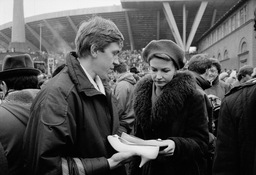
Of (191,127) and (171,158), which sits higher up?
(191,127)

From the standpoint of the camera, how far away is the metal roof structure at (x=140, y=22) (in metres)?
37.3

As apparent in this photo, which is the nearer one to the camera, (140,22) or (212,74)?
(212,74)

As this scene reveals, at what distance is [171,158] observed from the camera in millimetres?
2586

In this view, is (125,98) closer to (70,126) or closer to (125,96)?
(125,96)

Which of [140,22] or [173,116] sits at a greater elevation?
[140,22]

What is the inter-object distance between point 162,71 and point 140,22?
43.6 metres

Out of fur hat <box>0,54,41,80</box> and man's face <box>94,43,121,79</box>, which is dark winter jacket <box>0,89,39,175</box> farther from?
man's face <box>94,43,121,79</box>

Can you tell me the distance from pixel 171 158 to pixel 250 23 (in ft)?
67.4

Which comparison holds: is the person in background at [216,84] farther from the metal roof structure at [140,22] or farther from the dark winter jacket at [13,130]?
the metal roof structure at [140,22]

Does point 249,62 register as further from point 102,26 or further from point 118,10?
point 118,10

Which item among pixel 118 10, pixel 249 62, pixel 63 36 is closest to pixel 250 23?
pixel 249 62

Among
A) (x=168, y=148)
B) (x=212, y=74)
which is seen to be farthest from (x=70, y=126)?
(x=212, y=74)

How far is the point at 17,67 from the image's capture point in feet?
8.46

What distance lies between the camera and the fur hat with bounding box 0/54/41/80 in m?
2.46
